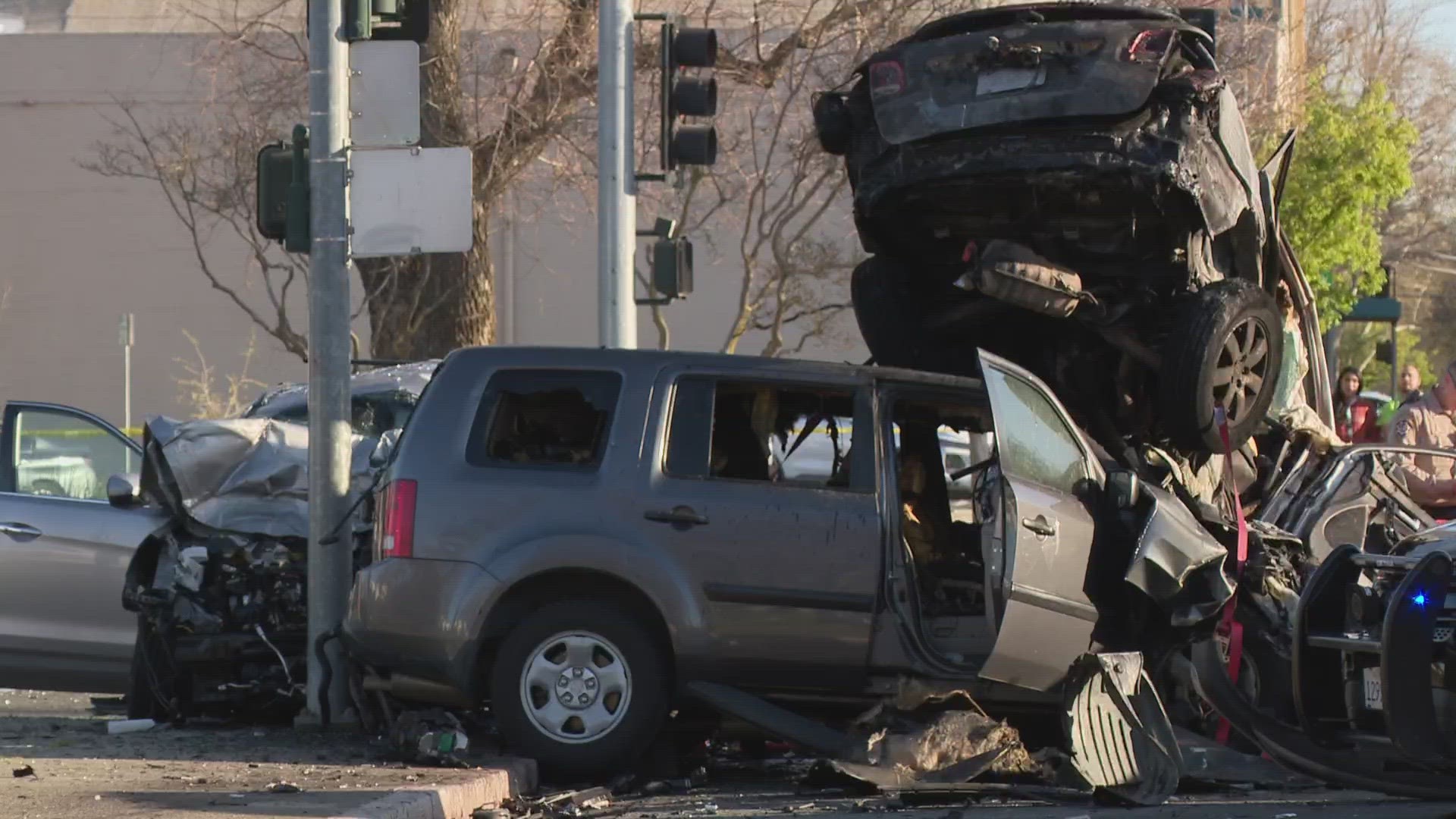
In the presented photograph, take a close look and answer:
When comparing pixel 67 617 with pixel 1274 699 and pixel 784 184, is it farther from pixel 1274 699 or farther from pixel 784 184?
pixel 784 184

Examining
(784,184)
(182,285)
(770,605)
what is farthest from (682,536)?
(182,285)

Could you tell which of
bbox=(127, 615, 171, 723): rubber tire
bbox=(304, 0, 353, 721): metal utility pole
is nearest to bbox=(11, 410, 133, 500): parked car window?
bbox=(127, 615, 171, 723): rubber tire

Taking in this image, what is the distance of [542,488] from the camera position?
8.04 metres

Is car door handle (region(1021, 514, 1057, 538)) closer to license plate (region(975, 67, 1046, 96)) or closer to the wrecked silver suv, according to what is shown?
the wrecked silver suv

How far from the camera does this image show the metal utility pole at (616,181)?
12.0 meters

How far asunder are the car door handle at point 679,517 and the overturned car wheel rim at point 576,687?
0.52 metres

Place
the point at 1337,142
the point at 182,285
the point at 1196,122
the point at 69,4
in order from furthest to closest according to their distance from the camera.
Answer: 1. the point at 69,4
2. the point at 182,285
3. the point at 1337,142
4. the point at 1196,122

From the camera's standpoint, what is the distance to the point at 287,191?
960 cm

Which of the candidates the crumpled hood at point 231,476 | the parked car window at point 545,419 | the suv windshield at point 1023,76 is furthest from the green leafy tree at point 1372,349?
the parked car window at point 545,419

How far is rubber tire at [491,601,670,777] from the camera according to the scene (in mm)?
7914

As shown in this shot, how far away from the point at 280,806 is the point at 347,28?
4080 millimetres

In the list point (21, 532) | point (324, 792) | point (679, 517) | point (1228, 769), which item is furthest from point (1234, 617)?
point (21, 532)

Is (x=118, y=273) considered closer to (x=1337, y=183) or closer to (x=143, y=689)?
(x=1337, y=183)

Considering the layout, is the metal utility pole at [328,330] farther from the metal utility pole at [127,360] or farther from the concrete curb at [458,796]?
the metal utility pole at [127,360]
